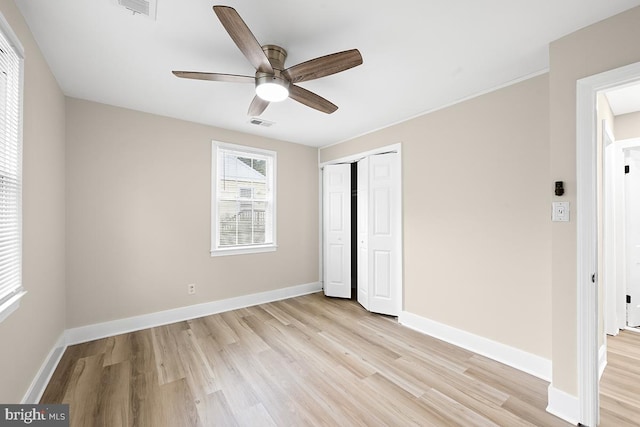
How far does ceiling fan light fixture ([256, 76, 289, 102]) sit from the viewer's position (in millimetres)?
1836

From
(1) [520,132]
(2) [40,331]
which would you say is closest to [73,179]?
(2) [40,331]

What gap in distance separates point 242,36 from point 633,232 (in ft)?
14.8

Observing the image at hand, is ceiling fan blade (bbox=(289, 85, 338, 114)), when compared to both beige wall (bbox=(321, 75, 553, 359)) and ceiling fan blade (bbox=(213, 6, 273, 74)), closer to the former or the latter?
ceiling fan blade (bbox=(213, 6, 273, 74))

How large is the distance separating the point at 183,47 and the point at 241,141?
2.01 m

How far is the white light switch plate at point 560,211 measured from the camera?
178cm

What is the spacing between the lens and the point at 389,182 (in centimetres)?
356

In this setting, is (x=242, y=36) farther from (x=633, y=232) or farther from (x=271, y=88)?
(x=633, y=232)

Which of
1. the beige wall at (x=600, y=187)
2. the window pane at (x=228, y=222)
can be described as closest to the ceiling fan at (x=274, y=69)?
the window pane at (x=228, y=222)

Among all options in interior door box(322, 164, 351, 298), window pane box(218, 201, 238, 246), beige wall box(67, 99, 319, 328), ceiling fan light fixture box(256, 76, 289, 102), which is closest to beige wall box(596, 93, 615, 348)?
ceiling fan light fixture box(256, 76, 289, 102)

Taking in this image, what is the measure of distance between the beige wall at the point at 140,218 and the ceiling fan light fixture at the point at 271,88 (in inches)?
79.5

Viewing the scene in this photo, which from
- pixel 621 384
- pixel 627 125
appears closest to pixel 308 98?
pixel 621 384

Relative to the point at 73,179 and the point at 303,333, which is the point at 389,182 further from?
the point at 73,179

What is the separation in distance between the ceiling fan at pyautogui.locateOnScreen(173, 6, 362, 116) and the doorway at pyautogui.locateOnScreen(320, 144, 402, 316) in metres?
1.72

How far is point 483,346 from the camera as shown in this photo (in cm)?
257
